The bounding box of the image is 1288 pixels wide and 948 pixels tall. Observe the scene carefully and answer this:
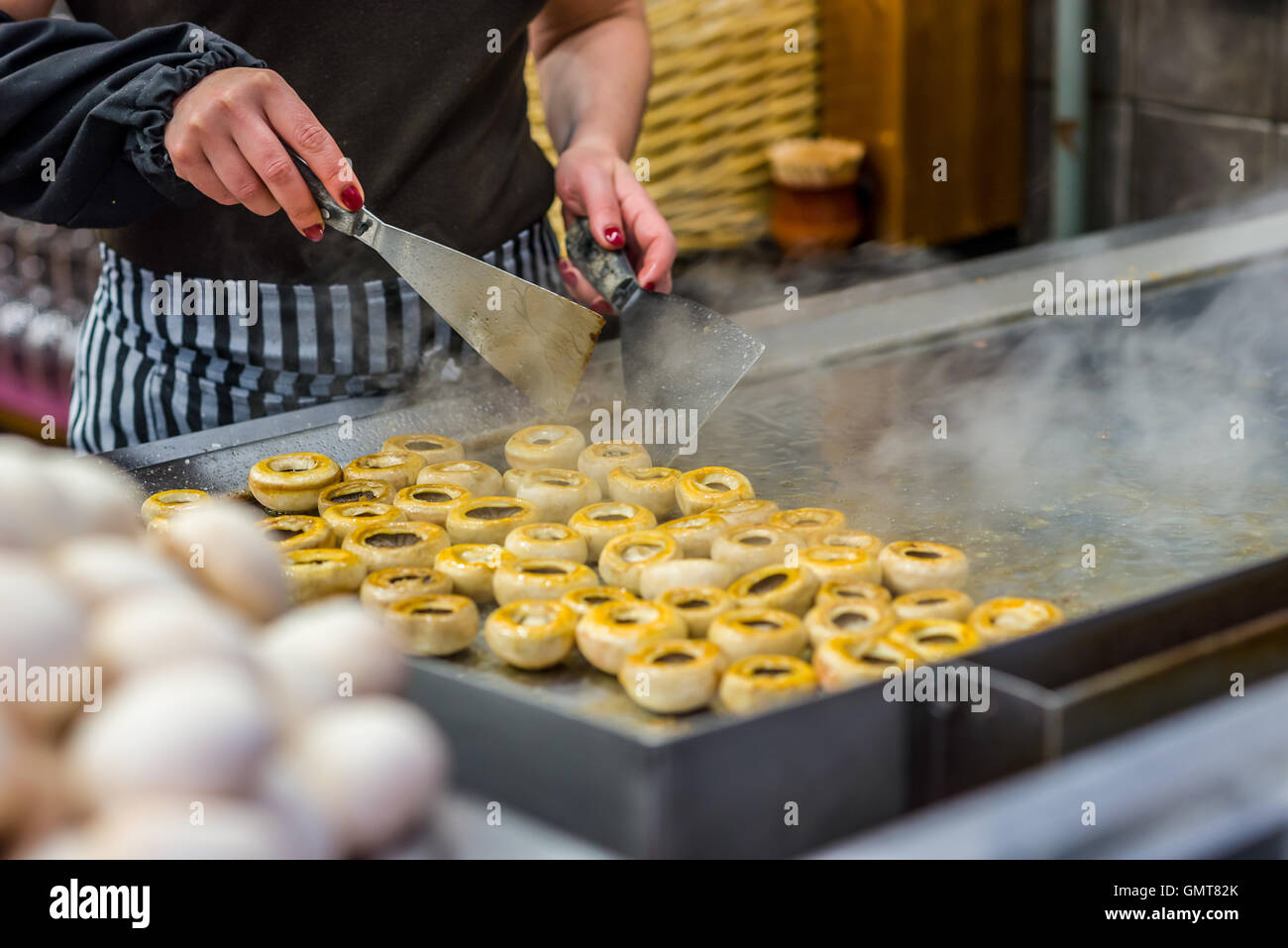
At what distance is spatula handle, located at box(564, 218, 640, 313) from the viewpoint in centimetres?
183

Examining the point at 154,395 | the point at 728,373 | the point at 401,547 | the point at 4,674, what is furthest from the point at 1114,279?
the point at 4,674

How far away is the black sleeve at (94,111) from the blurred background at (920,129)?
7.78ft

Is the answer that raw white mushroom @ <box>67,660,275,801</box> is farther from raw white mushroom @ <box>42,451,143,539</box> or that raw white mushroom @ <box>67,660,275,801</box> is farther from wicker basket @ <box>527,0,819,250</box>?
wicker basket @ <box>527,0,819,250</box>

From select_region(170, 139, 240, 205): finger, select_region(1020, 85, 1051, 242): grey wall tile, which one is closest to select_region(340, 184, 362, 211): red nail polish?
select_region(170, 139, 240, 205): finger

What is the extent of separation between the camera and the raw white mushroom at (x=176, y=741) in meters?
0.69

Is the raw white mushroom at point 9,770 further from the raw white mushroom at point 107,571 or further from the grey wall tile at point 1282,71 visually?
the grey wall tile at point 1282,71

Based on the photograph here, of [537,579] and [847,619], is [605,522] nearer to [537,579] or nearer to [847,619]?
[537,579]

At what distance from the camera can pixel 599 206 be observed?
6.42 ft

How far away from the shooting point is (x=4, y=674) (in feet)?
2.38

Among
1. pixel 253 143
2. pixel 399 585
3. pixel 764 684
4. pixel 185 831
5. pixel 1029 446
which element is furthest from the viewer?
pixel 1029 446

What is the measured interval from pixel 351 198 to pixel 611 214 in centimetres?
52

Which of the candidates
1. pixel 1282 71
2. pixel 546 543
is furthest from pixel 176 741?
pixel 1282 71

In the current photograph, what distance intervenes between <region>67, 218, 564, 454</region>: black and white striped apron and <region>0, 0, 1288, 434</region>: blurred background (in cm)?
195

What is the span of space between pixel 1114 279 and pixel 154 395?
1.58 metres
